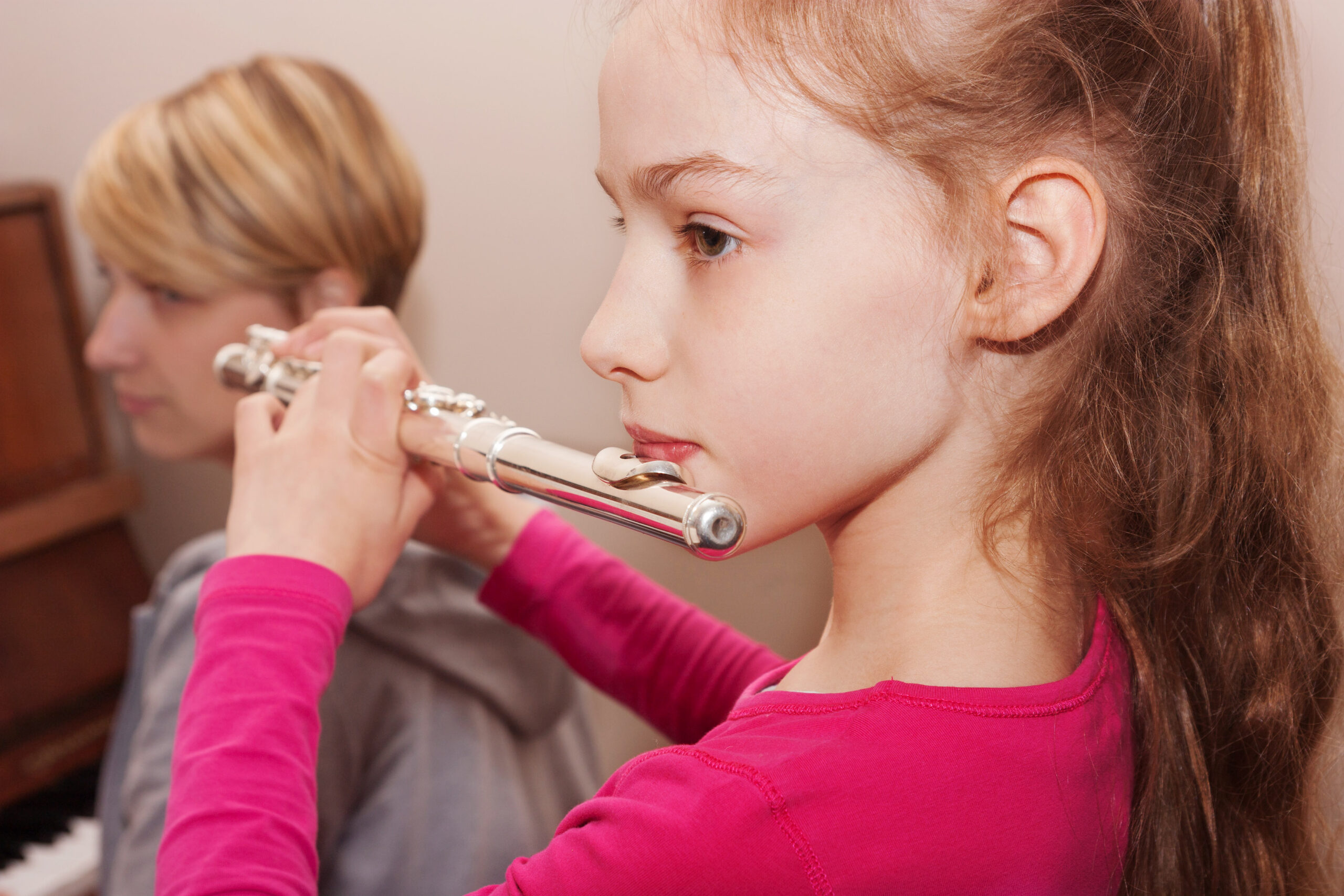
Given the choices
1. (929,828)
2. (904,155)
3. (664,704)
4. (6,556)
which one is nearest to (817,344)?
(904,155)

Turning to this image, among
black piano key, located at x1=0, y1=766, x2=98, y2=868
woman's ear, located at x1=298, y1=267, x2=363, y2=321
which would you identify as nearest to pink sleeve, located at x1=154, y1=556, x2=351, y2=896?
woman's ear, located at x1=298, y1=267, x2=363, y2=321

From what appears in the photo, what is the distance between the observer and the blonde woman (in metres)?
0.80

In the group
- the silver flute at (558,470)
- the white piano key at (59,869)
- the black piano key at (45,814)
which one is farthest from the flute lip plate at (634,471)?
the black piano key at (45,814)

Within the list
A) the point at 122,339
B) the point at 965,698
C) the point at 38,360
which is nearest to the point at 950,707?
the point at 965,698

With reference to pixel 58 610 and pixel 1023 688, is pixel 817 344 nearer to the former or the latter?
pixel 1023 688

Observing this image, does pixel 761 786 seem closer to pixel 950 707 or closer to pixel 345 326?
pixel 950 707

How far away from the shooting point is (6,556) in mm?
1259

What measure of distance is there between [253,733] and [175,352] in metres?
0.61

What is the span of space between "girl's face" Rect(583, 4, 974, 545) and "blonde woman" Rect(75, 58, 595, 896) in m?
0.46

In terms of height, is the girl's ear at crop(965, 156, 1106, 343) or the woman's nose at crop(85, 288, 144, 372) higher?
the girl's ear at crop(965, 156, 1106, 343)

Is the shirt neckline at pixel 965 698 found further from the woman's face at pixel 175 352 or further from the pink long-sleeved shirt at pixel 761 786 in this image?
the woman's face at pixel 175 352

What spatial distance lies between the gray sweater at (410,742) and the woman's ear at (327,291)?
24 cm

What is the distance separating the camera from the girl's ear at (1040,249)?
44 cm

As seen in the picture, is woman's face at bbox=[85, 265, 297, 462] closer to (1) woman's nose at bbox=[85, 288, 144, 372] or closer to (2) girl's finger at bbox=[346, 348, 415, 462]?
(1) woman's nose at bbox=[85, 288, 144, 372]
